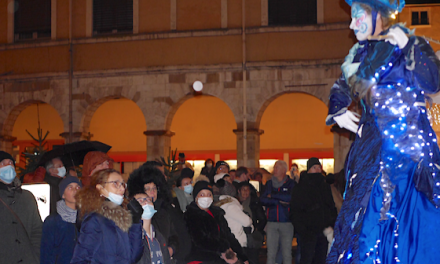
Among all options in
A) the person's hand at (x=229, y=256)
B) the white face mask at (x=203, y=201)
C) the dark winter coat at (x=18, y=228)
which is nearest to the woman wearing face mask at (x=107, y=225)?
the dark winter coat at (x=18, y=228)

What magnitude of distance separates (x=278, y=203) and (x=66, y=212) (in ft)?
14.0

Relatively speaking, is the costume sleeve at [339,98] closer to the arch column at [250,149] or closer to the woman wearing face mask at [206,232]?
the woman wearing face mask at [206,232]

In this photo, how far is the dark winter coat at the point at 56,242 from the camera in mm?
4969

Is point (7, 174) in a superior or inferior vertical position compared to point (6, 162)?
inferior

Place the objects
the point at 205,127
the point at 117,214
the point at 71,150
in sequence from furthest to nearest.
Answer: the point at 205,127 → the point at 71,150 → the point at 117,214

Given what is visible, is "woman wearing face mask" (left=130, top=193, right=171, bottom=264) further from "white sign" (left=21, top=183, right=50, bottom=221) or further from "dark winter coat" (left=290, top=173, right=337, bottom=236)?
"dark winter coat" (left=290, top=173, right=337, bottom=236)

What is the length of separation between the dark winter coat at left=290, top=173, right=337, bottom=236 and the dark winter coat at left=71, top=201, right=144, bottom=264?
4048mm

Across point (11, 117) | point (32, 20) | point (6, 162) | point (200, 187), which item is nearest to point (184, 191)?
point (200, 187)

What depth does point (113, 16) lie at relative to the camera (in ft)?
66.2

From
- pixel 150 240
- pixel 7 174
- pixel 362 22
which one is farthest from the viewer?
pixel 7 174

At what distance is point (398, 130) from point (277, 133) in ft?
62.8

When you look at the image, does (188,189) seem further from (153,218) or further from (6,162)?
(6,162)

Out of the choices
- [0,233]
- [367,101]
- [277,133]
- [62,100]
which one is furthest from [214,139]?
[367,101]

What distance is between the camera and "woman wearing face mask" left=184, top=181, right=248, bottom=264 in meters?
6.21
